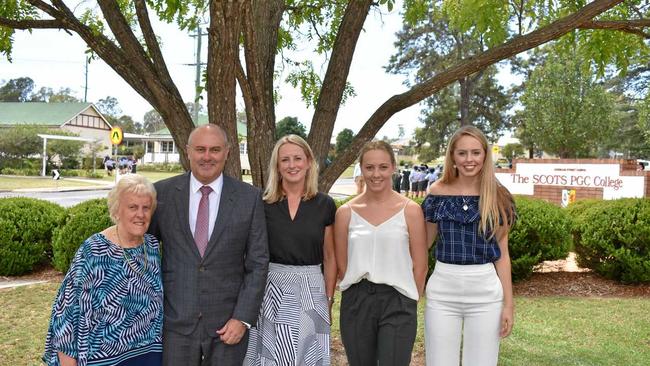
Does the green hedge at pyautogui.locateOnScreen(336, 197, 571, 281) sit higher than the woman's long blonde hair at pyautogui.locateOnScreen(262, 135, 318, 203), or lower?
lower

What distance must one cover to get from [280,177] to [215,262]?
0.64 m

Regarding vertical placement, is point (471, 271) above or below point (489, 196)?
below

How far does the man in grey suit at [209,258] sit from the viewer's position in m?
3.13

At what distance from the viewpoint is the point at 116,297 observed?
2883 mm

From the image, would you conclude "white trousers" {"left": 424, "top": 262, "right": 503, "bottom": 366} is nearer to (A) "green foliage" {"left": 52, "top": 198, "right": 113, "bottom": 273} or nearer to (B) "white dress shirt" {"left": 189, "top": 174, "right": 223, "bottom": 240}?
(B) "white dress shirt" {"left": 189, "top": 174, "right": 223, "bottom": 240}

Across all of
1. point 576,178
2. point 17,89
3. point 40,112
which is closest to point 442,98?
point 576,178

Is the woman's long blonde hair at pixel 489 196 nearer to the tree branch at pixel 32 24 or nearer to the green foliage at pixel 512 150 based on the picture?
the tree branch at pixel 32 24

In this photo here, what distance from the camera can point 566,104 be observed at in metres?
34.1

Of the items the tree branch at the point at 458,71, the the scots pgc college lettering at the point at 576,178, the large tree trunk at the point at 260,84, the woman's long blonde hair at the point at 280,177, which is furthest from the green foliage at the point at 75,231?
the the scots pgc college lettering at the point at 576,178

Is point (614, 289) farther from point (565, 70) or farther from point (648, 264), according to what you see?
point (565, 70)

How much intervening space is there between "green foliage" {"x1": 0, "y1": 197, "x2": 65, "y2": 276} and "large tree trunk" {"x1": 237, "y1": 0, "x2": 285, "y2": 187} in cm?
574

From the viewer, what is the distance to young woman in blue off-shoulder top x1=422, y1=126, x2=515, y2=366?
10.8ft

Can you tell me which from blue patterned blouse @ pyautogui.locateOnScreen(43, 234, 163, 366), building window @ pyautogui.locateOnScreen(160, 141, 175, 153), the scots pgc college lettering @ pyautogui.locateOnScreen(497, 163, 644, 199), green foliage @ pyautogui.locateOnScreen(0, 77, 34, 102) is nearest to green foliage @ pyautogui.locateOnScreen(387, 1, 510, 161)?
the scots pgc college lettering @ pyautogui.locateOnScreen(497, 163, 644, 199)

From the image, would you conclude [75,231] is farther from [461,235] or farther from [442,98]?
[442,98]
